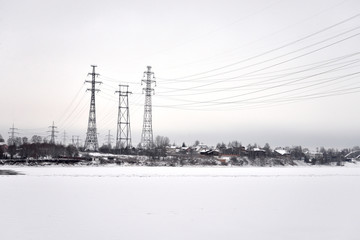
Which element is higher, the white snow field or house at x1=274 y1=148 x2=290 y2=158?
house at x1=274 y1=148 x2=290 y2=158

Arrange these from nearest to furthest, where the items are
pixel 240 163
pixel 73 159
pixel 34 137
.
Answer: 1. pixel 73 159
2. pixel 240 163
3. pixel 34 137

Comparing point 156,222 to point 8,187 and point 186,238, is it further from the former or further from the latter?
point 8,187

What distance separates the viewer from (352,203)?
22062 mm

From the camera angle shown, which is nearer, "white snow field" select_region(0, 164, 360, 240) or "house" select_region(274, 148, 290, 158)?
"white snow field" select_region(0, 164, 360, 240)

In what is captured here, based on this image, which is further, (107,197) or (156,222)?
(107,197)

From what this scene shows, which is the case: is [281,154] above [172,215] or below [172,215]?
above

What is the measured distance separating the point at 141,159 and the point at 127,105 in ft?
36.7

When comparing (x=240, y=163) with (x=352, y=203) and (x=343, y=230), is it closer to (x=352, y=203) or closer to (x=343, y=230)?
(x=352, y=203)

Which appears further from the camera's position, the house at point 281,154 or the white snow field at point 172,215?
the house at point 281,154

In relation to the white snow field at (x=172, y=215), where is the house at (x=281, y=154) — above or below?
above

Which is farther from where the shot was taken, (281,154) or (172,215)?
(281,154)

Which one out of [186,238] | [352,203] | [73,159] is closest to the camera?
[186,238]

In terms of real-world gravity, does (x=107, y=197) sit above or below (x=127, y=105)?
below

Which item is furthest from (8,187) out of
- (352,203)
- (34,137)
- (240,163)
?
(34,137)
